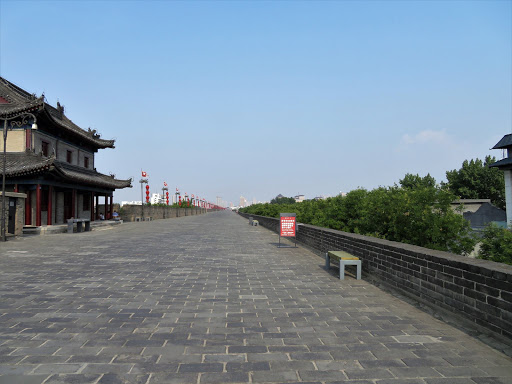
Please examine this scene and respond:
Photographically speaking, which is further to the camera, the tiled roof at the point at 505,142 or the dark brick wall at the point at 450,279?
the tiled roof at the point at 505,142

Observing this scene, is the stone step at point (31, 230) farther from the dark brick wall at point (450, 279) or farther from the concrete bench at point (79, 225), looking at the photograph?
the dark brick wall at point (450, 279)

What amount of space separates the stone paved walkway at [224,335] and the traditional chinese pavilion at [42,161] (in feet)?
53.5

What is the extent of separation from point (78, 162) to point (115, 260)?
24.4 meters

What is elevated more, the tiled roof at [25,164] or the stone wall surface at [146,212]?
the tiled roof at [25,164]

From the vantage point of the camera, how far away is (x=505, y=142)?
98.2 ft

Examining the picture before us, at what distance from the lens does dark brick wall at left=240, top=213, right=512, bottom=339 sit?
399cm

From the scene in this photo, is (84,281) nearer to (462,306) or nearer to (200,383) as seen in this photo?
(200,383)

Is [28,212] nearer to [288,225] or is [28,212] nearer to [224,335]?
[288,225]

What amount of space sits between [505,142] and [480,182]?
22729mm

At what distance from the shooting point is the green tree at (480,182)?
4847cm

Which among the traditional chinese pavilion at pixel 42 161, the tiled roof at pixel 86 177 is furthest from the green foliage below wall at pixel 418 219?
the tiled roof at pixel 86 177

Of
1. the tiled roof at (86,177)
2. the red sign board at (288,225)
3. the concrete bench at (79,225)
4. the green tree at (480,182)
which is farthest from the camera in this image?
the green tree at (480,182)

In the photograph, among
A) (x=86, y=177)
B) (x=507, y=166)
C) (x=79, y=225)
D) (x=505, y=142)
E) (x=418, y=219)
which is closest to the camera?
(x=418, y=219)

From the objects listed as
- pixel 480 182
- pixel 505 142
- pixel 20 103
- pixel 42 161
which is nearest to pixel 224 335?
pixel 42 161
